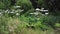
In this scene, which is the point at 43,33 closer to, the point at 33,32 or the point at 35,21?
the point at 33,32

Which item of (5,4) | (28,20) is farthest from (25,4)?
(28,20)

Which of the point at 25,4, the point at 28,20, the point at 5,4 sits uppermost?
the point at 28,20

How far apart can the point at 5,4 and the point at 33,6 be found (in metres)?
2.28

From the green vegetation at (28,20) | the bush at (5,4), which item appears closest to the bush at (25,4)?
the green vegetation at (28,20)

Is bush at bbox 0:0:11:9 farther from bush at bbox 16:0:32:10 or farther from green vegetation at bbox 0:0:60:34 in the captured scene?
bush at bbox 16:0:32:10

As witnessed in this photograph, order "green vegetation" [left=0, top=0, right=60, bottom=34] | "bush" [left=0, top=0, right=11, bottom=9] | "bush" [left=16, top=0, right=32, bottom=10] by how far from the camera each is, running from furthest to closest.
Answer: "bush" [left=16, top=0, right=32, bottom=10] → "bush" [left=0, top=0, right=11, bottom=9] → "green vegetation" [left=0, top=0, right=60, bottom=34]

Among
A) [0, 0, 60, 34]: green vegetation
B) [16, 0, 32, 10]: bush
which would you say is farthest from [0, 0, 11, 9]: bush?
[16, 0, 32, 10]: bush

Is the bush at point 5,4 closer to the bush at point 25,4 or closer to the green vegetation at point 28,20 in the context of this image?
the green vegetation at point 28,20

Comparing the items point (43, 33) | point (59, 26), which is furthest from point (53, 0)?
point (43, 33)

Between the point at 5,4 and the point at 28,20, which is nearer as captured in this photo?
the point at 28,20

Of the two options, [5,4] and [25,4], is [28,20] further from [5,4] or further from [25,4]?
[5,4]

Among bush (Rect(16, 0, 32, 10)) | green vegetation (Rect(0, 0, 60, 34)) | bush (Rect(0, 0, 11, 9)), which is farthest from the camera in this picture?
bush (Rect(16, 0, 32, 10))

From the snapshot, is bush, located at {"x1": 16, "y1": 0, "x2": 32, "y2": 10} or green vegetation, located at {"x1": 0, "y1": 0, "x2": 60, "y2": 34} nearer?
green vegetation, located at {"x1": 0, "y1": 0, "x2": 60, "y2": 34}

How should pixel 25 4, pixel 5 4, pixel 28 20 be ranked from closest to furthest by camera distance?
pixel 28 20, pixel 5 4, pixel 25 4
